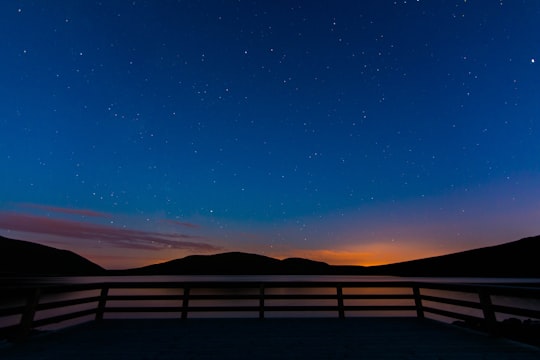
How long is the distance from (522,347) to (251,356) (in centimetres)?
446

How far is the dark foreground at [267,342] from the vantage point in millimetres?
4621

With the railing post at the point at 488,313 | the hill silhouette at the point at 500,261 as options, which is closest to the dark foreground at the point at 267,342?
the railing post at the point at 488,313

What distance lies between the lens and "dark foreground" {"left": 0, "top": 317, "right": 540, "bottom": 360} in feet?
15.2

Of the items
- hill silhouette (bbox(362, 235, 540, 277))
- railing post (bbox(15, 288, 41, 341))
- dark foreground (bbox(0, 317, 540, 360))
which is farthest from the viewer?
hill silhouette (bbox(362, 235, 540, 277))

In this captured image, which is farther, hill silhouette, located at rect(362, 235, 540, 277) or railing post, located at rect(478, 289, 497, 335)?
hill silhouette, located at rect(362, 235, 540, 277)

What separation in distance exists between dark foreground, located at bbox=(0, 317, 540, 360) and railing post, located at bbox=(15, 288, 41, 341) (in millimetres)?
222

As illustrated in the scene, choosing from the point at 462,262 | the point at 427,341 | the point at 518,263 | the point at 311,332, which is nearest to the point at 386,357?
the point at 427,341

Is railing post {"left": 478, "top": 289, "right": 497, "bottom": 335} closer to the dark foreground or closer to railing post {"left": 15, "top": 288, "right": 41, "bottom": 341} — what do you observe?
the dark foreground

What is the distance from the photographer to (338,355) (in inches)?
180

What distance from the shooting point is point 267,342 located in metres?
5.38

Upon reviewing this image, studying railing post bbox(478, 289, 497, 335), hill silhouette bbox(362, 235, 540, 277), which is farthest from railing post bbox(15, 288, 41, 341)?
hill silhouette bbox(362, 235, 540, 277)

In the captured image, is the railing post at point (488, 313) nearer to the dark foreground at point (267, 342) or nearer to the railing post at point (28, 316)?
the dark foreground at point (267, 342)

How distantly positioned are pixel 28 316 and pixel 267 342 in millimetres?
4448

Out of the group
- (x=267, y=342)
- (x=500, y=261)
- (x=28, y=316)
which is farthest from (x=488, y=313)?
(x=500, y=261)
